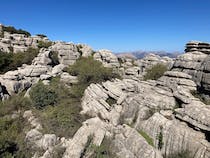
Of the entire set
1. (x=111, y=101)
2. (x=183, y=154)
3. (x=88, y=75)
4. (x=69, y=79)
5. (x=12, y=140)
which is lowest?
(x=12, y=140)

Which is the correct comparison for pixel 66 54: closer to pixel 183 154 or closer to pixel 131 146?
pixel 131 146

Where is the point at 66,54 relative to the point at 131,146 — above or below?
above

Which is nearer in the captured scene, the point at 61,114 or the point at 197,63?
the point at 61,114

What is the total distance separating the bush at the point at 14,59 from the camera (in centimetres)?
3747

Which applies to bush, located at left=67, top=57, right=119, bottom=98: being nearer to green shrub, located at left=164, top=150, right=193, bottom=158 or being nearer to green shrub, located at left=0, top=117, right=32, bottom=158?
green shrub, located at left=0, top=117, right=32, bottom=158

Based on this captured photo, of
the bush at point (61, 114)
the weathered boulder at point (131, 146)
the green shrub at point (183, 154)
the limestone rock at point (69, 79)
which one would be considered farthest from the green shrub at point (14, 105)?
the green shrub at point (183, 154)

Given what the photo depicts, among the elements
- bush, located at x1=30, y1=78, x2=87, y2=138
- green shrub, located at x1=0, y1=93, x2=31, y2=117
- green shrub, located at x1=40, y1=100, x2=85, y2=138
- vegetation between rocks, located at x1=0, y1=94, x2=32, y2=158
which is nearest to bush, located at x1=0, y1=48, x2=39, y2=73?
vegetation between rocks, located at x1=0, y1=94, x2=32, y2=158

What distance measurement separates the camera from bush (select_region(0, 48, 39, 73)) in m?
37.5

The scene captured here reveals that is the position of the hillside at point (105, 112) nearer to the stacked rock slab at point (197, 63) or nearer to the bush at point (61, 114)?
the stacked rock slab at point (197, 63)

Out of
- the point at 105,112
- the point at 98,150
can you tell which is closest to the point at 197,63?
the point at 105,112

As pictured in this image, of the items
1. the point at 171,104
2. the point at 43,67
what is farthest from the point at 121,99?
the point at 43,67

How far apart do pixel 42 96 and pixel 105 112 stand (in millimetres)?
9928

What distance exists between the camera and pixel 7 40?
48469mm

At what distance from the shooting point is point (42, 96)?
1086 inches
